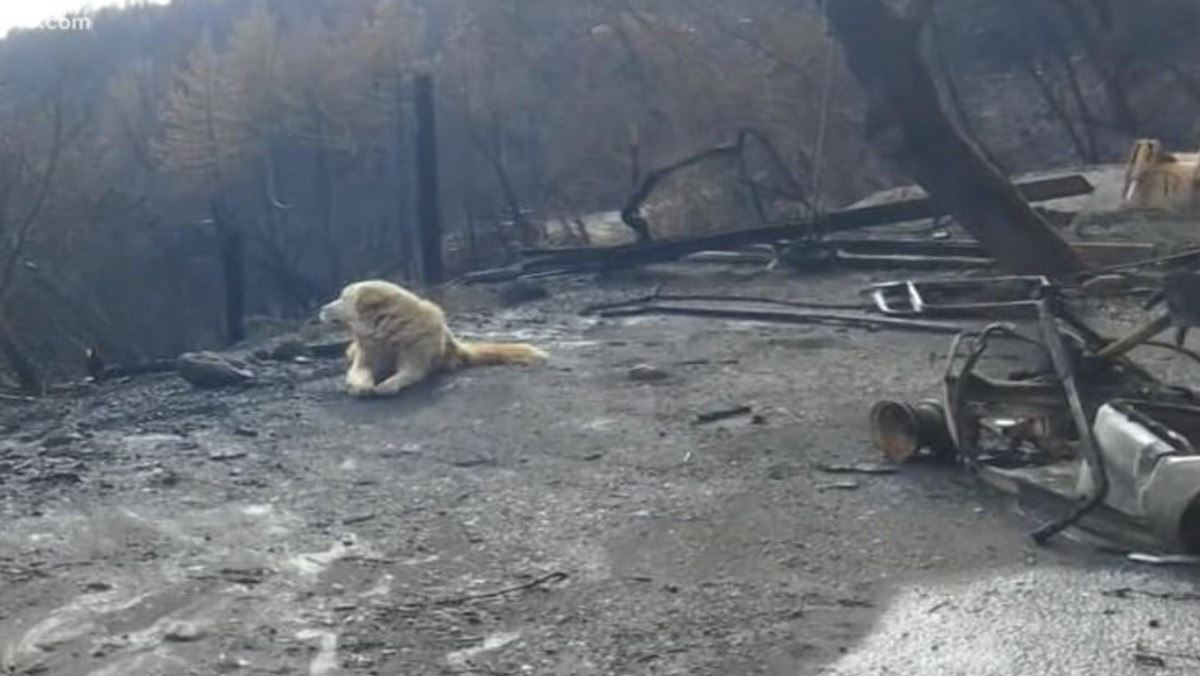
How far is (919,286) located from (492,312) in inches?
170

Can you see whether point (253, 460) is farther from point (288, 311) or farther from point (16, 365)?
point (288, 311)

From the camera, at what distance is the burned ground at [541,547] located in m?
5.87

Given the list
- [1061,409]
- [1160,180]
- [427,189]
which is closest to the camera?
[1061,409]

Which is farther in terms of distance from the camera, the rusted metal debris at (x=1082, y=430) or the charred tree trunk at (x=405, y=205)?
the charred tree trunk at (x=405, y=205)

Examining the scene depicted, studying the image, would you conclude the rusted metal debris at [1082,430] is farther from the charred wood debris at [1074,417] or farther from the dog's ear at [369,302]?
the dog's ear at [369,302]

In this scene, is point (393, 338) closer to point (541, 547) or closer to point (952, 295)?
point (952, 295)

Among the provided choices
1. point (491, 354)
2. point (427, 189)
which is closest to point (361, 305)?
point (491, 354)

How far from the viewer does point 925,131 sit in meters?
16.0

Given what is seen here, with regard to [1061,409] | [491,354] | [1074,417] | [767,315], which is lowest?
[767,315]

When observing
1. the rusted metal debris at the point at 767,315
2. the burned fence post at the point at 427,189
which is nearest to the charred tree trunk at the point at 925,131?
the rusted metal debris at the point at 767,315

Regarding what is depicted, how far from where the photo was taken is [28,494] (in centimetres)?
879

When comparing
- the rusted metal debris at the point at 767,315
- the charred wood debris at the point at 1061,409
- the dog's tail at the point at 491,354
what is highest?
the charred wood debris at the point at 1061,409

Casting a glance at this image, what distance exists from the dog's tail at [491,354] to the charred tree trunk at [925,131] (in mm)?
4741

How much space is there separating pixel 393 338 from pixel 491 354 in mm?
852
